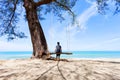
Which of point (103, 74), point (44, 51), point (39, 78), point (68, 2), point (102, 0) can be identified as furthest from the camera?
point (68, 2)

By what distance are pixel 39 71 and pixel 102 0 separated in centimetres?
803

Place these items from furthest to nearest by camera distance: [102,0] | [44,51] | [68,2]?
[68,2], [102,0], [44,51]

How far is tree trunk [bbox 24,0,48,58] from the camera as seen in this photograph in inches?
601

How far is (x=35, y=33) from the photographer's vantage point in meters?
15.7

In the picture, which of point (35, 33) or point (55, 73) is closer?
point (55, 73)

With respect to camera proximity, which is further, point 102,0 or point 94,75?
point 102,0

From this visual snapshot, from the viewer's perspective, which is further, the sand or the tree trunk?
the tree trunk

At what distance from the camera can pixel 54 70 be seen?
1055 centimetres

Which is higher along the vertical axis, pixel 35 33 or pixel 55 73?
pixel 35 33

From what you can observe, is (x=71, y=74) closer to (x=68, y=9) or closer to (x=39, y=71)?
(x=39, y=71)

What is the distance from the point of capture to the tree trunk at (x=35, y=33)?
15266 mm

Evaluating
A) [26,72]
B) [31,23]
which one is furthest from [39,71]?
[31,23]

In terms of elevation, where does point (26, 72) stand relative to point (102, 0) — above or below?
below

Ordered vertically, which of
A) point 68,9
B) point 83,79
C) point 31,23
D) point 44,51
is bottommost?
point 83,79
